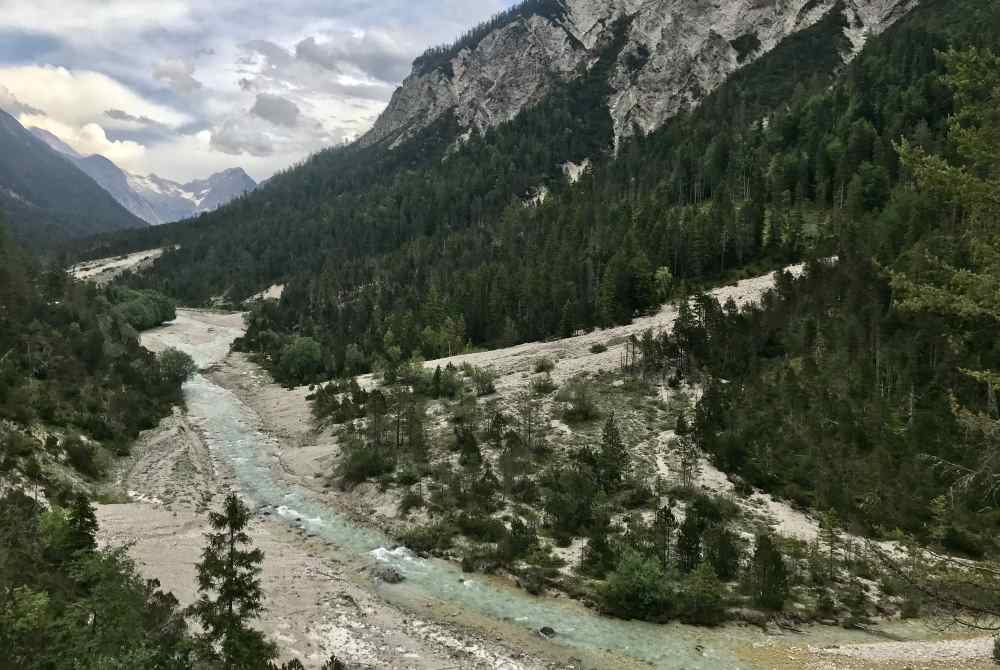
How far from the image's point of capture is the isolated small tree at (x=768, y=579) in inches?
1041

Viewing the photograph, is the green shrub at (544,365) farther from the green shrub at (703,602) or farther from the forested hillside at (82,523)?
the green shrub at (703,602)

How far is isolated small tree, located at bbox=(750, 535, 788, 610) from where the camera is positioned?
86.7ft

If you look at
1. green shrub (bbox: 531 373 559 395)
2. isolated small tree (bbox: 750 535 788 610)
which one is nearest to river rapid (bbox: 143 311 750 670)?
isolated small tree (bbox: 750 535 788 610)

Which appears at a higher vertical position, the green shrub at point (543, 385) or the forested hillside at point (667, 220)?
the forested hillside at point (667, 220)

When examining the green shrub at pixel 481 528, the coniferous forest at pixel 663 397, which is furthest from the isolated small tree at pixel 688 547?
the green shrub at pixel 481 528

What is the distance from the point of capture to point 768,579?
27047 mm

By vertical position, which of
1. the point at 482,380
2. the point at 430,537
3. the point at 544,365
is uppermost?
the point at 544,365

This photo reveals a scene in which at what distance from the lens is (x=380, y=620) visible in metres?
26.0

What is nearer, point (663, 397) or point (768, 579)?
point (768, 579)

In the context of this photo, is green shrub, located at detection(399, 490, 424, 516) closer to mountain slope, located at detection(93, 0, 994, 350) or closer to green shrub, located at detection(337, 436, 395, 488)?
green shrub, located at detection(337, 436, 395, 488)

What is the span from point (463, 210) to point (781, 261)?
113 m

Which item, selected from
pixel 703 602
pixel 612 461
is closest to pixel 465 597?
pixel 703 602

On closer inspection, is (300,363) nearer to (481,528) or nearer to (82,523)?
(481,528)

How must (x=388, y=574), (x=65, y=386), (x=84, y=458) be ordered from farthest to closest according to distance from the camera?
(x=65, y=386)
(x=84, y=458)
(x=388, y=574)
